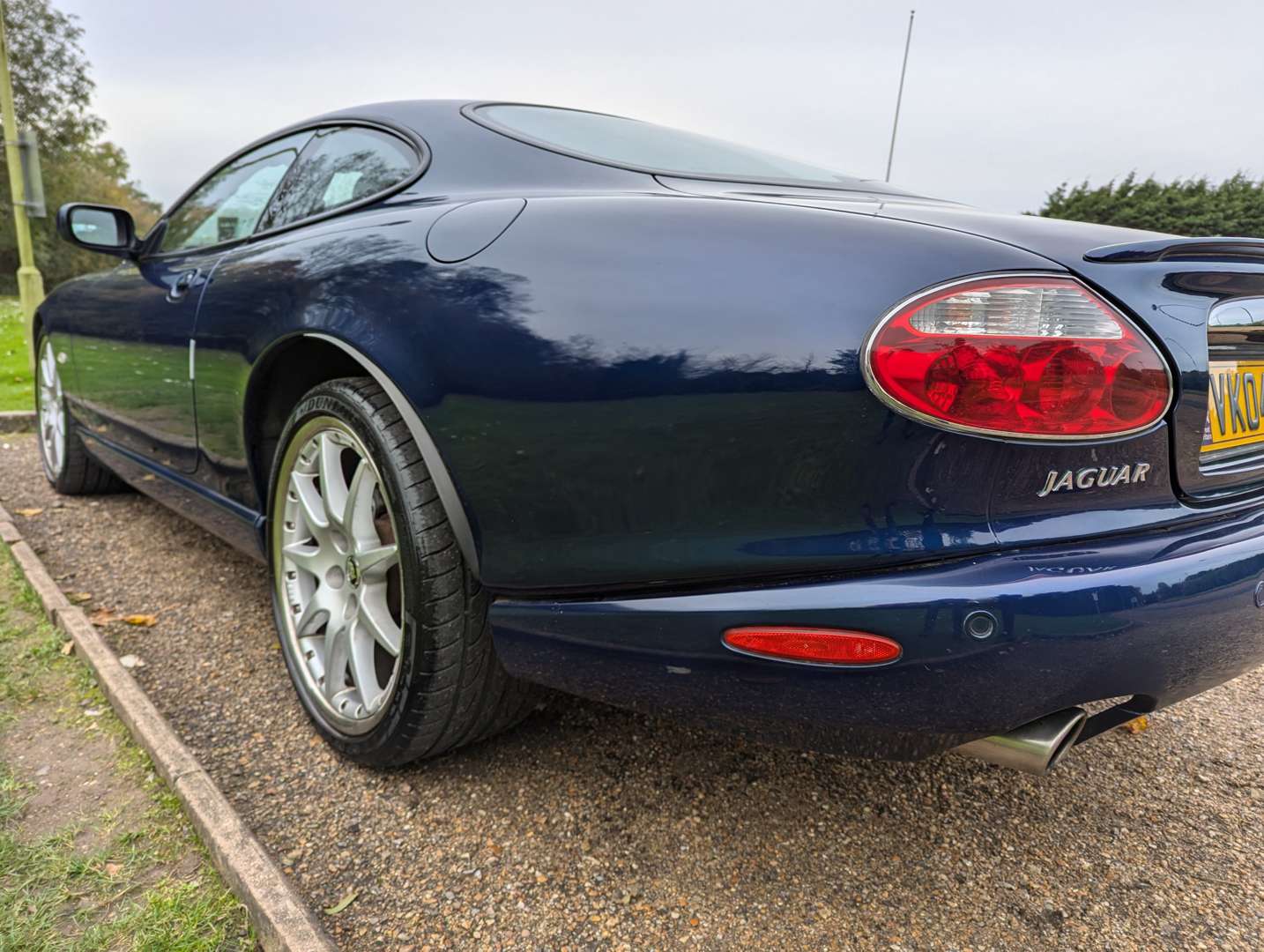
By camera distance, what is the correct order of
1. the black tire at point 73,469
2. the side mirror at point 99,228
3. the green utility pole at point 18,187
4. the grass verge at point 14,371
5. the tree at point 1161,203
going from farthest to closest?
1. the tree at point 1161,203
2. the green utility pole at point 18,187
3. the grass verge at point 14,371
4. the black tire at point 73,469
5. the side mirror at point 99,228

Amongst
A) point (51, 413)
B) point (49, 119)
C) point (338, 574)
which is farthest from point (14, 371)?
point (49, 119)

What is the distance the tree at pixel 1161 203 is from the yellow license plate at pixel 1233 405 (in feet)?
68.4

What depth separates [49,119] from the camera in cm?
3053

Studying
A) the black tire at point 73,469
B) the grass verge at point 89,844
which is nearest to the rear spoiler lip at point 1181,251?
the grass verge at point 89,844

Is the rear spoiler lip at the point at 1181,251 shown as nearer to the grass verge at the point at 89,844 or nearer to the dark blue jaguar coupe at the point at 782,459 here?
the dark blue jaguar coupe at the point at 782,459

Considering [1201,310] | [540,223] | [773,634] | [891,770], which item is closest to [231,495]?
[540,223]

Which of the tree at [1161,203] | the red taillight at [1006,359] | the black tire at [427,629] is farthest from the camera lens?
the tree at [1161,203]

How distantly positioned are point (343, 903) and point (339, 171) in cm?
183

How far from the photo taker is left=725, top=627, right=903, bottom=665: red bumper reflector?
3.88 feet

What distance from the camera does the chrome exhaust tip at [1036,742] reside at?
4.15 ft

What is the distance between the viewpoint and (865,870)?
160cm

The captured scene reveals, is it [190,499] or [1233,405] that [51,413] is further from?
[1233,405]

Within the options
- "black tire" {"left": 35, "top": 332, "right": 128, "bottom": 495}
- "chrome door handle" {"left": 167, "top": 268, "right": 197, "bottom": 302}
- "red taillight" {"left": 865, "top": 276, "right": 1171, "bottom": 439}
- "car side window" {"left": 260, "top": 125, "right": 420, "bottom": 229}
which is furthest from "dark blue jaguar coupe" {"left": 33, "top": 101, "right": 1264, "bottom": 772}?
"black tire" {"left": 35, "top": 332, "right": 128, "bottom": 495}

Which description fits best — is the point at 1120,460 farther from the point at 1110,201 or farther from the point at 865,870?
the point at 1110,201
